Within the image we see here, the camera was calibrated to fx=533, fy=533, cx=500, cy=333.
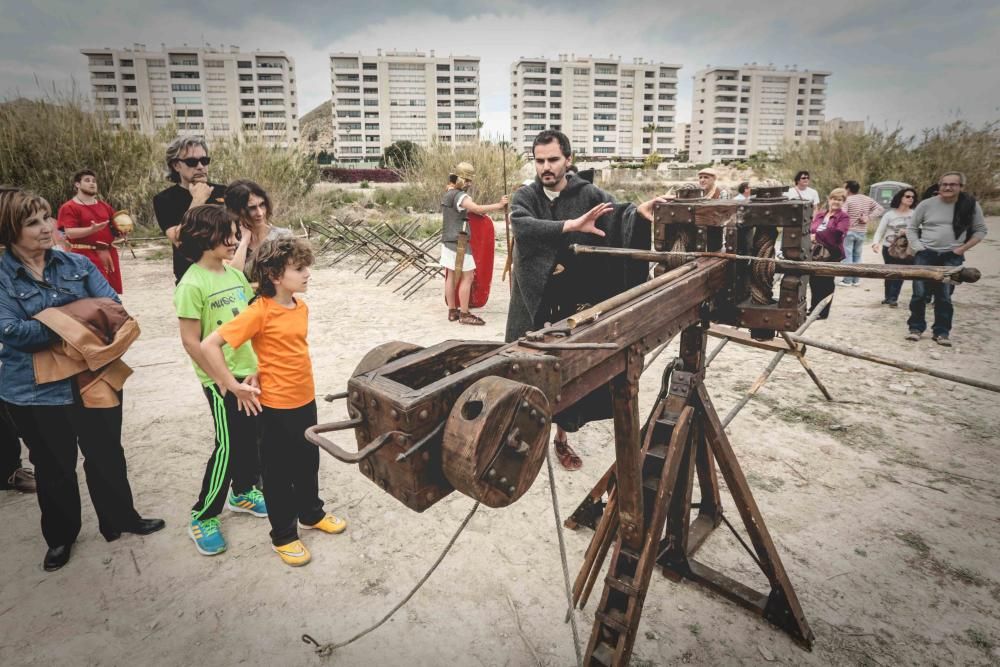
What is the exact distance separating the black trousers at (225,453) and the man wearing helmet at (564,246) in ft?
5.10

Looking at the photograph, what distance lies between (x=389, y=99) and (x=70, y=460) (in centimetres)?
9003

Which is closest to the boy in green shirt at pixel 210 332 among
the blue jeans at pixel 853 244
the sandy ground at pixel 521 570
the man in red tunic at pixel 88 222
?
the sandy ground at pixel 521 570

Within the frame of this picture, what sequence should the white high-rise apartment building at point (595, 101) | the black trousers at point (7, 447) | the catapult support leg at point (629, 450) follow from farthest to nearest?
the white high-rise apartment building at point (595, 101) → the black trousers at point (7, 447) → the catapult support leg at point (629, 450)

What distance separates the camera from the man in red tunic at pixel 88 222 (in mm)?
5664

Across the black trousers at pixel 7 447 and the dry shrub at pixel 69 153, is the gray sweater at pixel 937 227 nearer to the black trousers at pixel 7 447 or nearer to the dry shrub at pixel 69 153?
the black trousers at pixel 7 447

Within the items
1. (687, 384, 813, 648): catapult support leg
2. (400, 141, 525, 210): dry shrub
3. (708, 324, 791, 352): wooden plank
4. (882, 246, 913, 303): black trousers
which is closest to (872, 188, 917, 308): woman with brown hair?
(882, 246, 913, 303): black trousers

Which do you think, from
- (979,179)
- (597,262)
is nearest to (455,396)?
(597,262)

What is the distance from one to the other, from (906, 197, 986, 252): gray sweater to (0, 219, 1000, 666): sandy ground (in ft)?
8.31

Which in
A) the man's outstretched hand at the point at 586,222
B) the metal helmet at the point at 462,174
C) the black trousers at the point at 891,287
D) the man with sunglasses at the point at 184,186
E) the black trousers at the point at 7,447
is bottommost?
the black trousers at the point at 7,447

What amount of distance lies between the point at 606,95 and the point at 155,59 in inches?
2711

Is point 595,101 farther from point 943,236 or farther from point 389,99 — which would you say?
point 943,236

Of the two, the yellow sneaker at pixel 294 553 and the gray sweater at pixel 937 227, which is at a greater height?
the gray sweater at pixel 937 227

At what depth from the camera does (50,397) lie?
239 centimetres

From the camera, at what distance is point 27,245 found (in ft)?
7.48
